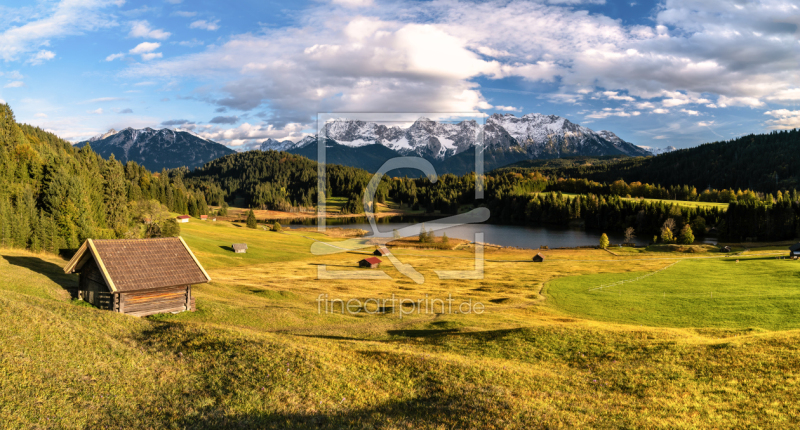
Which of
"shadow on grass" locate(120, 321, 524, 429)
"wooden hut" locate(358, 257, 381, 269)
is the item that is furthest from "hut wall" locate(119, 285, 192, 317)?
"wooden hut" locate(358, 257, 381, 269)

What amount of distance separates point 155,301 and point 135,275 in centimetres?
238

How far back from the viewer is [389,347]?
19766 millimetres

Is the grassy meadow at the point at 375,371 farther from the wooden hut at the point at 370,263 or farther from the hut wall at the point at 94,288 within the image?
the wooden hut at the point at 370,263

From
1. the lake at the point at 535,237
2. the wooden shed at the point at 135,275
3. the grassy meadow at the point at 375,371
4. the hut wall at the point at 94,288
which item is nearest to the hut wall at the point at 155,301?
the wooden shed at the point at 135,275

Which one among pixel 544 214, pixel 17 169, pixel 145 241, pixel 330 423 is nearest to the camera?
pixel 330 423

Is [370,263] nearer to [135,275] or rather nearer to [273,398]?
[135,275]

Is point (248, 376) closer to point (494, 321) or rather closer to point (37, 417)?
point (37, 417)

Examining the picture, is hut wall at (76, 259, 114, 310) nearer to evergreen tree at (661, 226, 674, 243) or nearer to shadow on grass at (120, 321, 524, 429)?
shadow on grass at (120, 321, 524, 429)

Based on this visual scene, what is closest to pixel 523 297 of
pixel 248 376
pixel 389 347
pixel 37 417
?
pixel 389 347

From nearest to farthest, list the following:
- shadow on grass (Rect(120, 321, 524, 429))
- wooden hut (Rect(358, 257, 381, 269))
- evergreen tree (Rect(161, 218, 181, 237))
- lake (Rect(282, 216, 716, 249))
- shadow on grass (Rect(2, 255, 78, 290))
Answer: shadow on grass (Rect(120, 321, 524, 429))
shadow on grass (Rect(2, 255, 78, 290))
wooden hut (Rect(358, 257, 381, 269))
evergreen tree (Rect(161, 218, 181, 237))
lake (Rect(282, 216, 716, 249))

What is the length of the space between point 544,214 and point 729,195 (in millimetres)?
96533

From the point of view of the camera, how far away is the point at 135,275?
27203 mm

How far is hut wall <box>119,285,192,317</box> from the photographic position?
26953 millimetres

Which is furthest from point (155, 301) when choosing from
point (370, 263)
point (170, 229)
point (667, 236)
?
point (667, 236)
